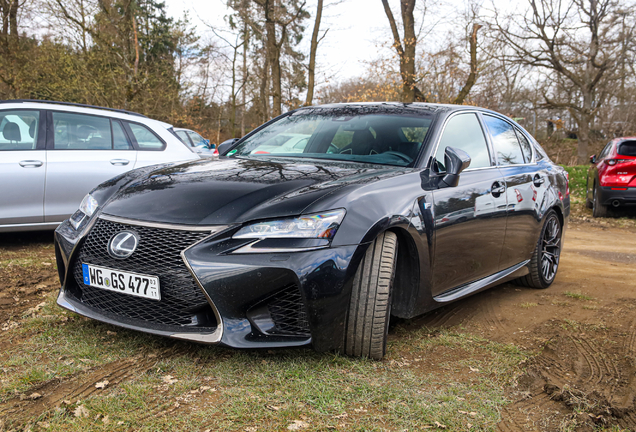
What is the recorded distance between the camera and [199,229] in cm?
253

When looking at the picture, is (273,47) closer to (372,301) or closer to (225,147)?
(225,147)

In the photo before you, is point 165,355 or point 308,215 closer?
point 308,215

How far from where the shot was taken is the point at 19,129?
221 inches

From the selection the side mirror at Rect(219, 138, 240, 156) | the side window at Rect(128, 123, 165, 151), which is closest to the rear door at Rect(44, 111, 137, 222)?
the side window at Rect(128, 123, 165, 151)

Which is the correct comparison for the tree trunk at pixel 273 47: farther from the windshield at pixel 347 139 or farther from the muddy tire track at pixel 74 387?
the muddy tire track at pixel 74 387

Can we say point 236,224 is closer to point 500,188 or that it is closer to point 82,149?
point 500,188

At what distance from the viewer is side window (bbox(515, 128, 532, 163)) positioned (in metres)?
4.70

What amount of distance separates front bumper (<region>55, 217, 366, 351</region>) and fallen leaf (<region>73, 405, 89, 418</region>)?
472mm

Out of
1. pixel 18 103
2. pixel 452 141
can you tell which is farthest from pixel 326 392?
pixel 18 103

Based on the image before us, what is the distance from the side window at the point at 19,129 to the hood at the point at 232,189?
2.93m

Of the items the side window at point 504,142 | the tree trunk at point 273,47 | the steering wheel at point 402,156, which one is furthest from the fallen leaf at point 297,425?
the tree trunk at point 273,47

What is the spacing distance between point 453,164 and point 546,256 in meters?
2.15

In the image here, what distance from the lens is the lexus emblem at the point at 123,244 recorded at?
8.61ft

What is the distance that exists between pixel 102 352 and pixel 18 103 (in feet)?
13.2
